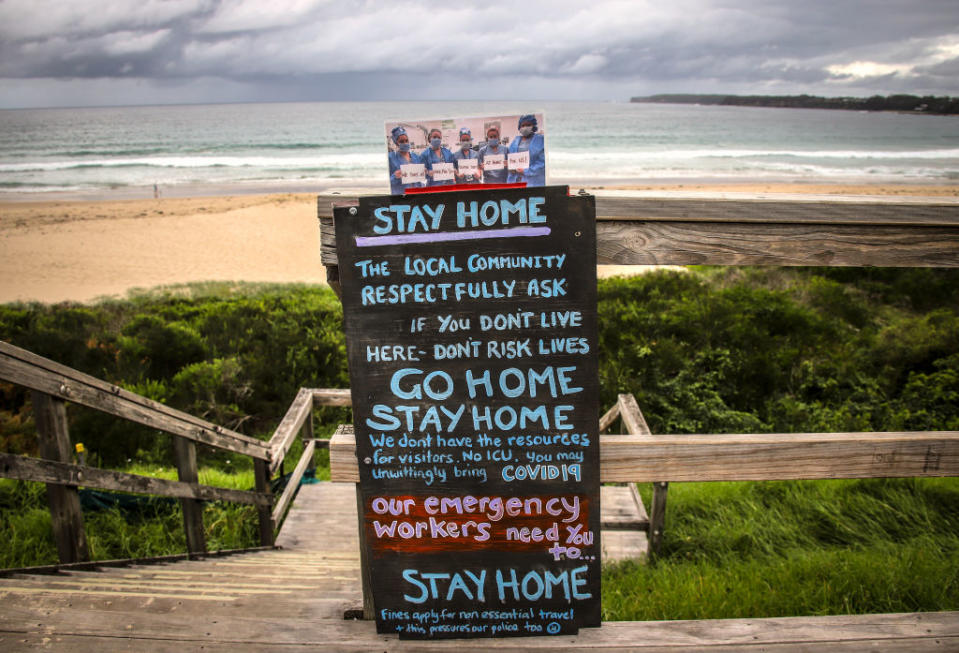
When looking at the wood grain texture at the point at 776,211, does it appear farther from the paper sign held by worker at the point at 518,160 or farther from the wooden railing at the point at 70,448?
the wooden railing at the point at 70,448

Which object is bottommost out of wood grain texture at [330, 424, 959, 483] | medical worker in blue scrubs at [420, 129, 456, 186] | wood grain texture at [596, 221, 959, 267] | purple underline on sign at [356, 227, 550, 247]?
wood grain texture at [330, 424, 959, 483]

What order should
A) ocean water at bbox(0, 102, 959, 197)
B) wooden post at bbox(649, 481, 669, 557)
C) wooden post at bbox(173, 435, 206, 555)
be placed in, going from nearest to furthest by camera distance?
→ wooden post at bbox(173, 435, 206, 555), wooden post at bbox(649, 481, 669, 557), ocean water at bbox(0, 102, 959, 197)

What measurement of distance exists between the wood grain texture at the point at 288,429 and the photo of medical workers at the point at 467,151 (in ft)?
10.7

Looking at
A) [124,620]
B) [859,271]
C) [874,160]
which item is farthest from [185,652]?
[874,160]

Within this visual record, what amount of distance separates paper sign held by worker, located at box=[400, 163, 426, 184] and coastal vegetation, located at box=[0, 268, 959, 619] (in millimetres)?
1909

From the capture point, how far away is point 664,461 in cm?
187

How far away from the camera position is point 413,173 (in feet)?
5.68

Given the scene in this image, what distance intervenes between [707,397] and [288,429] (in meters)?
4.44

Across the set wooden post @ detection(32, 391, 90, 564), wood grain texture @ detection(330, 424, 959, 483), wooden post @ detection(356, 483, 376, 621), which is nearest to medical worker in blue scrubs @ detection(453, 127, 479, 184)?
wood grain texture @ detection(330, 424, 959, 483)

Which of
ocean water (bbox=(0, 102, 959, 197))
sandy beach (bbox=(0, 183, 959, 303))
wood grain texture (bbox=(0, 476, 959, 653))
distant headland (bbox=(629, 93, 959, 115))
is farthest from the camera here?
distant headland (bbox=(629, 93, 959, 115))

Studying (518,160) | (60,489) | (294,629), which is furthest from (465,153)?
(60,489)

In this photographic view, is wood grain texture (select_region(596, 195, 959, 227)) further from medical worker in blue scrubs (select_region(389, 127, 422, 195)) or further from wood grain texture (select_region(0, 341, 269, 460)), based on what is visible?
wood grain texture (select_region(0, 341, 269, 460))

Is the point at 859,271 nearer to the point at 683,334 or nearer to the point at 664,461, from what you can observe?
the point at 683,334

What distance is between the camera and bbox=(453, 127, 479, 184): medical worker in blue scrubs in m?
1.68
